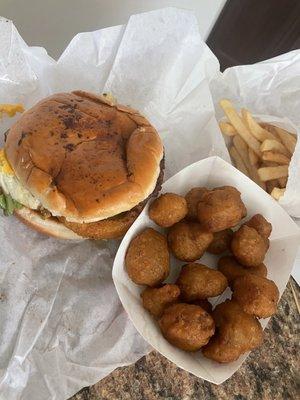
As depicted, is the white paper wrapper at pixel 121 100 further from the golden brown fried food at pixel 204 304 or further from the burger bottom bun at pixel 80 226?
the golden brown fried food at pixel 204 304

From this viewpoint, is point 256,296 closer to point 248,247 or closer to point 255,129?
point 248,247

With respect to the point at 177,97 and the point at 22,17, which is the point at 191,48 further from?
the point at 22,17

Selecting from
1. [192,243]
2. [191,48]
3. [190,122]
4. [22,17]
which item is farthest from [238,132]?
[22,17]

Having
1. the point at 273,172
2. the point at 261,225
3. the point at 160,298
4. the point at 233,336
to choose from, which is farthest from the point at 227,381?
the point at 273,172

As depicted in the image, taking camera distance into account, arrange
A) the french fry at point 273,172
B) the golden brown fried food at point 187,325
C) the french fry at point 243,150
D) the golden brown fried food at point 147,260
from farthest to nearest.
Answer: the french fry at point 243,150
the french fry at point 273,172
the golden brown fried food at point 147,260
the golden brown fried food at point 187,325

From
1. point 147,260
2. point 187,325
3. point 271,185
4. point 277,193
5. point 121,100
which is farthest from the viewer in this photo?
point 121,100

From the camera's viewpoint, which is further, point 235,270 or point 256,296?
point 235,270

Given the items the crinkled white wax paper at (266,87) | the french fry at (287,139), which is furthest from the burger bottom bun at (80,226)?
the crinkled white wax paper at (266,87)
